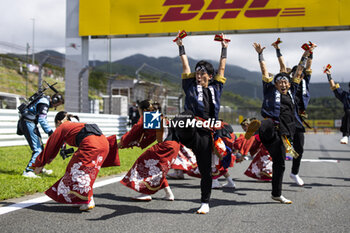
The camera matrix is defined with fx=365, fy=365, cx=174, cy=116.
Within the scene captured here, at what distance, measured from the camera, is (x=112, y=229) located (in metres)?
3.77

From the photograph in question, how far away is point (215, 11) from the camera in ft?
56.7

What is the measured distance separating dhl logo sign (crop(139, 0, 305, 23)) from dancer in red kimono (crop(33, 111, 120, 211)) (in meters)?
13.6

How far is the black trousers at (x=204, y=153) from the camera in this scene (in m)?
4.46

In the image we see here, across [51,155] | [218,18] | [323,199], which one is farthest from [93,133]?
[218,18]

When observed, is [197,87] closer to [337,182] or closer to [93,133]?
[93,133]

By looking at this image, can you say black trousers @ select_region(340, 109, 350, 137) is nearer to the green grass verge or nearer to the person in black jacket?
the person in black jacket

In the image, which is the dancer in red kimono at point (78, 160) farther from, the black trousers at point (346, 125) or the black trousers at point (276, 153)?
the black trousers at point (346, 125)

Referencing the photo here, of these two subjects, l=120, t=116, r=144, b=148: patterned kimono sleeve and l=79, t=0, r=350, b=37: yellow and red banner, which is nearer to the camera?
l=120, t=116, r=144, b=148: patterned kimono sleeve

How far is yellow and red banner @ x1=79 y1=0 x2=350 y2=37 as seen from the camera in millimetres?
16625

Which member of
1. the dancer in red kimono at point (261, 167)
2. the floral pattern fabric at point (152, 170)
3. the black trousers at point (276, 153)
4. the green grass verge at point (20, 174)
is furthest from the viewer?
the dancer in red kimono at point (261, 167)

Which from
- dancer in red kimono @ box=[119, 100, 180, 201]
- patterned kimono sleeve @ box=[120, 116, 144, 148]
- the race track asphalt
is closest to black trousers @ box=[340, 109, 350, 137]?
the race track asphalt

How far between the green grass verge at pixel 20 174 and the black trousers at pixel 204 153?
2738 mm

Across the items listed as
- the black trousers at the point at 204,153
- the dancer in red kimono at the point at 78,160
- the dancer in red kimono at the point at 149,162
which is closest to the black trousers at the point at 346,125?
the dancer in red kimono at the point at 149,162

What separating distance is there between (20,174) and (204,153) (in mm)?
4257
